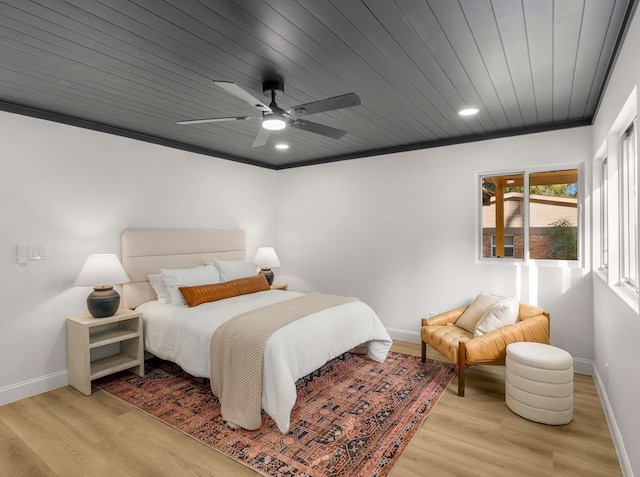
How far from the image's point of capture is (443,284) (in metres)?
4.33

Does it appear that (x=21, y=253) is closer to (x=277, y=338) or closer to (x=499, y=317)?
(x=277, y=338)

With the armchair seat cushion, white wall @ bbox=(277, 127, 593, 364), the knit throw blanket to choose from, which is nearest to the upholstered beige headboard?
white wall @ bbox=(277, 127, 593, 364)

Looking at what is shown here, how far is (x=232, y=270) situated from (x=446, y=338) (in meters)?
2.59

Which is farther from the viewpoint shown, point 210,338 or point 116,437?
point 210,338

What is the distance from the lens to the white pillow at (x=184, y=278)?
3.67 meters

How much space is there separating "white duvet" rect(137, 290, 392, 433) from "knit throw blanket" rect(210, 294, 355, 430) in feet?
0.22

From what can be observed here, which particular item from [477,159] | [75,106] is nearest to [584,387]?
[477,159]

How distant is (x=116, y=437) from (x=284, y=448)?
1192 millimetres

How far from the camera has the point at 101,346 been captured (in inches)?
135

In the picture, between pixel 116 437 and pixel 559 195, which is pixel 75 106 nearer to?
pixel 116 437

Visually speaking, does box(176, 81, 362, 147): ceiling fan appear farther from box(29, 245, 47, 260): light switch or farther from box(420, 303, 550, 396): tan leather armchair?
box(420, 303, 550, 396): tan leather armchair

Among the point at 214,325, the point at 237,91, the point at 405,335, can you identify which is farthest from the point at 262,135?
the point at 405,335

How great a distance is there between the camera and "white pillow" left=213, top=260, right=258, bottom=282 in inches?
172

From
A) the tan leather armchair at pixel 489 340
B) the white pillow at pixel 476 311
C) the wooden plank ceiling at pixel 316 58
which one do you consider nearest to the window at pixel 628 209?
the wooden plank ceiling at pixel 316 58
